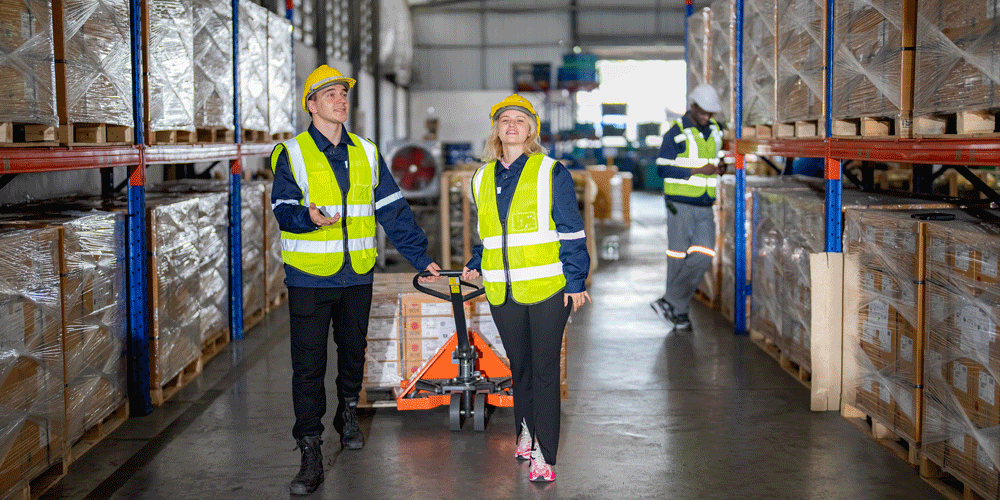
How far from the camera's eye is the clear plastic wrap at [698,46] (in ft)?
29.8

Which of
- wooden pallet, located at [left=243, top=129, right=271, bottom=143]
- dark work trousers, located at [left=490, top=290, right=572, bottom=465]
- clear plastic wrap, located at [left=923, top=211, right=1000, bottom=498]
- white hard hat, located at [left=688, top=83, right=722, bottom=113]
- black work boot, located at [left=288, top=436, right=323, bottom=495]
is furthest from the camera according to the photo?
wooden pallet, located at [left=243, top=129, right=271, bottom=143]

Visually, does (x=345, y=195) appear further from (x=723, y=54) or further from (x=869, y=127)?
(x=723, y=54)

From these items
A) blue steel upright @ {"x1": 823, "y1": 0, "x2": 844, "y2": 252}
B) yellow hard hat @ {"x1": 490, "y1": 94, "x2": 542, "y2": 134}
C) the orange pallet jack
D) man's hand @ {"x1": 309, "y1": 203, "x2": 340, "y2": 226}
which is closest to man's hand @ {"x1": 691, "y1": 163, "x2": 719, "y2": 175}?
blue steel upright @ {"x1": 823, "y1": 0, "x2": 844, "y2": 252}

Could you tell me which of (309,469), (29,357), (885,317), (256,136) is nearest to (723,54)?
(885,317)

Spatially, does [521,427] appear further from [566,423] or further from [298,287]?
[298,287]

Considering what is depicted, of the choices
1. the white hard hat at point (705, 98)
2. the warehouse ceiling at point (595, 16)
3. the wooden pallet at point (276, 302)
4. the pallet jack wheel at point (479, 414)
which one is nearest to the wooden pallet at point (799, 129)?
the white hard hat at point (705, 98)

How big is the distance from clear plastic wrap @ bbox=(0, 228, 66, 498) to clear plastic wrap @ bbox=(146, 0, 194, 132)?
1.74 meters

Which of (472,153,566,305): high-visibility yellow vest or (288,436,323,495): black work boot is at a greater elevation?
(472,153,566,305): high-visibility yellow vest

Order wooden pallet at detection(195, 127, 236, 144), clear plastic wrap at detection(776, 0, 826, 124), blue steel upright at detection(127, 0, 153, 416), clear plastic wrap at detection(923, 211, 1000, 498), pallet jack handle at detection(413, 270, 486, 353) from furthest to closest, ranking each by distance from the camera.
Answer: wooden pallet at detection(195, 127, 236, 144) → clear plastic wrap at detection(776, 0, 826, 124) → blue steel upright at detection(127, 0, 153, 416) → pallet jack handle at detection(413, 270, 486, 353) → clear plastic wrap at detection(923, 211, 1000, 498)

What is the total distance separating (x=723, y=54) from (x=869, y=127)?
3.68 meters

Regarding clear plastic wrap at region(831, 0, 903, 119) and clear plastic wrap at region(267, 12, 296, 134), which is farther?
clear plastic wrap at region(267, 12, 296, 134)

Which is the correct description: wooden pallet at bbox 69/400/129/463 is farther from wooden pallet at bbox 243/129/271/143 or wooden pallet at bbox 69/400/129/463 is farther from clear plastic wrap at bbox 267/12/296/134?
clear plastic wrap at bbox 267/12/296/134

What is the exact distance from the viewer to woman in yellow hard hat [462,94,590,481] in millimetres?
4066

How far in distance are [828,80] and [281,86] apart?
19.4ft
